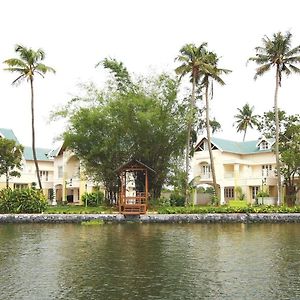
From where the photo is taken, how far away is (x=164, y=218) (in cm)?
3434

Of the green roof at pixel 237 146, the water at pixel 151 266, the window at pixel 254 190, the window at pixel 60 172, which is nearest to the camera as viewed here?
the water at pixel 151 266

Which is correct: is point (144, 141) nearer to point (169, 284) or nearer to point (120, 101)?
point (120, 101)

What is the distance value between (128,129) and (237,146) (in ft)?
69.5

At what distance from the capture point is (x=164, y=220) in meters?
34.2

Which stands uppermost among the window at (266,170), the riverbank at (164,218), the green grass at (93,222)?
the window at (266,170)

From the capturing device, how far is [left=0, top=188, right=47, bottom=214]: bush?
37.4 metres

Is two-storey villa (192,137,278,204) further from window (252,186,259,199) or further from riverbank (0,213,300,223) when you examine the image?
riverbank (0,213,300,223)

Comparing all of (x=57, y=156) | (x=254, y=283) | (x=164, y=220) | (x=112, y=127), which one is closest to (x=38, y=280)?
(x=254, y=283)

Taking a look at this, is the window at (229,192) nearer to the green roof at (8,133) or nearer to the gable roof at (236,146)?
the gable roof at (236,146)

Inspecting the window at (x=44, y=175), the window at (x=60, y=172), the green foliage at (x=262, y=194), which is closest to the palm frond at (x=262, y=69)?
the green foliage at (x=262, y=194)

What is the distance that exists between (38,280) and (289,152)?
3295 cm

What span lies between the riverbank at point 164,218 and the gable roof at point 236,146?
1985 cm

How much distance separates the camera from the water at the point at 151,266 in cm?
1225

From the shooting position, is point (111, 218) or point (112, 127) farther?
point (112, 127)
